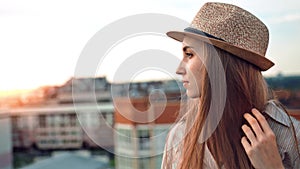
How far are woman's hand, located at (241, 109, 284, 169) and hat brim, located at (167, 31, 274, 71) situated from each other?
7 centimetres

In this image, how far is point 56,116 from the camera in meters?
11.3

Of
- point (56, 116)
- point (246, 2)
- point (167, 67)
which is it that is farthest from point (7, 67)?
point (56, 116)

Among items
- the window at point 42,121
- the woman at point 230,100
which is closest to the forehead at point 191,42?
the woman at point 230,100

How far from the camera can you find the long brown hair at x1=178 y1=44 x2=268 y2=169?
55 centimetres

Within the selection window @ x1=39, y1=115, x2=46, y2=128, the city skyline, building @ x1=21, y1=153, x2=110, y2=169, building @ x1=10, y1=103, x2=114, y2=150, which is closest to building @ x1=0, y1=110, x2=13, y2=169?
building @ x1=10, y1=103, x2=114, y2=150

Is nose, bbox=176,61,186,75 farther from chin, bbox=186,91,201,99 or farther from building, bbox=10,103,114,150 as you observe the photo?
→ building, bbox=10,103,114,150

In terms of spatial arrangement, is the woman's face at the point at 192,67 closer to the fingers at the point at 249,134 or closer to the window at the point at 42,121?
the fingers at the point at 249,134

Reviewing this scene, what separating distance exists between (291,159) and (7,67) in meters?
3.76

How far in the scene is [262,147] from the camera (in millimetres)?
514

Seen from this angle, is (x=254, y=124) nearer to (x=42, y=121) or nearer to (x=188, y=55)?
(x=188, y=55)

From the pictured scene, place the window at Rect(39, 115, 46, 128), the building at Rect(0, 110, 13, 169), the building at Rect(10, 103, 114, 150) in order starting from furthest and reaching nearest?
the window at Rect(39, 115, 46, 128) → the building at Rect(10, 103, 114, 150) → the building at Rect(0, 110, 13, 169)

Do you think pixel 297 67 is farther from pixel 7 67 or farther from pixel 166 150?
pixel 7 67

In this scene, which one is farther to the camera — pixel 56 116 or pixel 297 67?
pixel 56 116

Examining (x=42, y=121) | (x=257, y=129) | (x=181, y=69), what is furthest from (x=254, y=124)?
(x=42, y=121)
